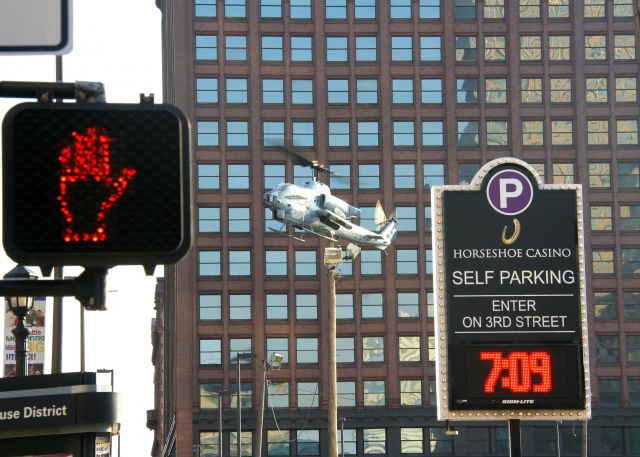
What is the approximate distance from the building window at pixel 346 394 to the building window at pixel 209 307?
11096 millimetres

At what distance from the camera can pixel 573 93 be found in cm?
11362

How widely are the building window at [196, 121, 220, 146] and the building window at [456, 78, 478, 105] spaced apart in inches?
774

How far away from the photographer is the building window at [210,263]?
11050 cm

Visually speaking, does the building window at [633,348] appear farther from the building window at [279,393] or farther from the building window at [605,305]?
the building window at [279,393]

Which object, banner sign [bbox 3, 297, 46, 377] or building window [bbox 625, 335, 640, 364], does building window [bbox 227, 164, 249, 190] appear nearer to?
building window [bbox 625, 335, 640, 364]

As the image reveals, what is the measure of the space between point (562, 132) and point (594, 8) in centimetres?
1057

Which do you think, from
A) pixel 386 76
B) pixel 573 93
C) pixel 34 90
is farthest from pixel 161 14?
pixel 34 90

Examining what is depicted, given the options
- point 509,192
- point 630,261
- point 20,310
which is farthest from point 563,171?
point 509,192

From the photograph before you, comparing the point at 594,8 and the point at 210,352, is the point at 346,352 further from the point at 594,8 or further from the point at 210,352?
the point at 594,8

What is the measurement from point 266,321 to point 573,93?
30922 millimetres

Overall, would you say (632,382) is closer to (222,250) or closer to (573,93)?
(573,93)

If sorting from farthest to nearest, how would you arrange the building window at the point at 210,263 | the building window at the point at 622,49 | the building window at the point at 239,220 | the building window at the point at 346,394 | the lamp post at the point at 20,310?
the building window at the point at 622,49
the building window at the point at 239,220
the building window at the point at 210,263
the building window at the point at 346,394
the lamp post at the point at 20,310

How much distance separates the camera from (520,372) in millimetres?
17875

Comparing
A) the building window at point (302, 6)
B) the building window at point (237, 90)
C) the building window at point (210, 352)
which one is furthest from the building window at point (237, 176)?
the building window at point (302, 6)
